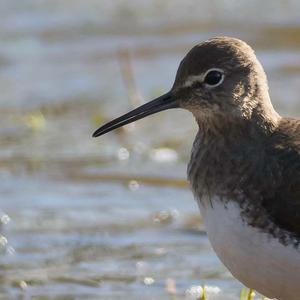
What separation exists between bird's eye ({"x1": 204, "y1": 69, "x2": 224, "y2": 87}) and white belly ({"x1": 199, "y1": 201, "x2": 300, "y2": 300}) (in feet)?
2.79

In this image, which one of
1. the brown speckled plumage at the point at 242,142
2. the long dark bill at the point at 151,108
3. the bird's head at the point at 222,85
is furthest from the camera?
the long dark bill at the point at 151,108

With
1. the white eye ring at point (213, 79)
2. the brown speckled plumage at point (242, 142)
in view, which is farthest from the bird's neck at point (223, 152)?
the white eye ring at point (213, 79)

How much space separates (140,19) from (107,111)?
9.96 feet

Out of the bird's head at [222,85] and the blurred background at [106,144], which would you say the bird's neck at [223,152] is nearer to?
the bird's head at [222,85]

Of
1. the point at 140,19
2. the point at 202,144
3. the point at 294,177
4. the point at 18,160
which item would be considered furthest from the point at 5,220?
the point at 140,19

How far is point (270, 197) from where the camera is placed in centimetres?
756

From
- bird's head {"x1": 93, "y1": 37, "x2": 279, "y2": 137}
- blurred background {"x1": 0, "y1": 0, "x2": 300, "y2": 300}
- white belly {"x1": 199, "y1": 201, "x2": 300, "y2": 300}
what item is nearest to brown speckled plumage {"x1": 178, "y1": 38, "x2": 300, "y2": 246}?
bird's head {"x1": 93, "y1": 37, "x2": 279, "y2": 137}

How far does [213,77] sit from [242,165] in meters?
0.64

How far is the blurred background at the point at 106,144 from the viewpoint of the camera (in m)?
9.48

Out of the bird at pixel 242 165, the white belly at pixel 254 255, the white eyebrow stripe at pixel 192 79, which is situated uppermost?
the white eyebrow stripe at pixel 192 79

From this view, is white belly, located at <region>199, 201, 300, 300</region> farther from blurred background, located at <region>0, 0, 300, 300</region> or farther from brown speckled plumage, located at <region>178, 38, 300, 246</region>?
blurred background, located at <region>0, 0, 300, 300</region>

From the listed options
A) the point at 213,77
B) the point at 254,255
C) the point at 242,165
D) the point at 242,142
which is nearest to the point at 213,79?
the point at 213,77

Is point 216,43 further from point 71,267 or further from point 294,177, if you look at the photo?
point 71,267

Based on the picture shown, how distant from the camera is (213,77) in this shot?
8.02 metres
